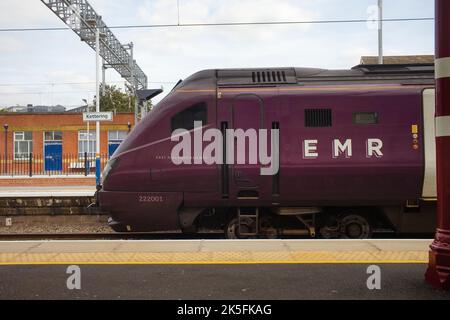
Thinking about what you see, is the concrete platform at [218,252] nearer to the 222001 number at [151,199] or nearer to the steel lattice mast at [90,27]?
the 222001 number at [151,199]

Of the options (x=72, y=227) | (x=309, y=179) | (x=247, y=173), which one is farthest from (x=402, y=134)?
(x=72, y=227)

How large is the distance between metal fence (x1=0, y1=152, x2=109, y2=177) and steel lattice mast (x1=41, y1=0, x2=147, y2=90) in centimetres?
591

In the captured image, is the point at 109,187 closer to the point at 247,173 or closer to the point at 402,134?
the point at 247,173

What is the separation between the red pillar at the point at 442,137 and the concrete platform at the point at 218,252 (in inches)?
41.2

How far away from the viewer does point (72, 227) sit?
39.8 feet

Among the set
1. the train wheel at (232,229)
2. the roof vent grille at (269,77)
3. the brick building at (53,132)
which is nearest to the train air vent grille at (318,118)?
the roof vent grille at (269,77)

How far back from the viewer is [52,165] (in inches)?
1033

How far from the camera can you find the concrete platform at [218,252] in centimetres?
584

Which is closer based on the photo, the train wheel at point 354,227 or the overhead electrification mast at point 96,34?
the train wheel at point 354,227

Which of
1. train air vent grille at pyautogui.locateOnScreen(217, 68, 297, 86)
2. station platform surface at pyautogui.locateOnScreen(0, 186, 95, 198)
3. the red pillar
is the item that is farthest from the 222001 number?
station platform surface at pyautogui.locateOnScreen(0, 186, 95, 198)

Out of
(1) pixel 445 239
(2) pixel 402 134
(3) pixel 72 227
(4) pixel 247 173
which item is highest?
(2) pixel 402 134

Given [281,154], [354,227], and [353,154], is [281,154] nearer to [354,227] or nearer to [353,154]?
[353,154]

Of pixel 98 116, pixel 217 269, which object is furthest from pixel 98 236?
pixel 98 116
